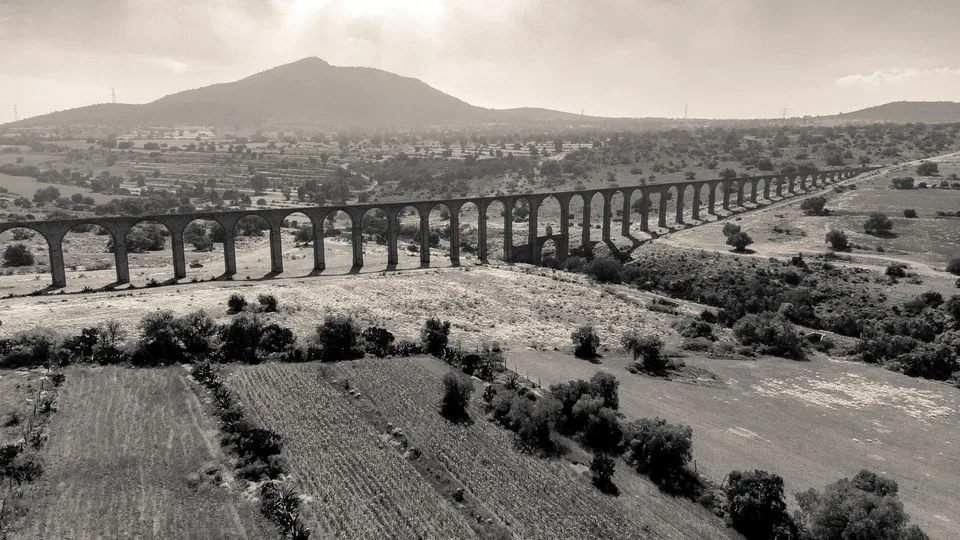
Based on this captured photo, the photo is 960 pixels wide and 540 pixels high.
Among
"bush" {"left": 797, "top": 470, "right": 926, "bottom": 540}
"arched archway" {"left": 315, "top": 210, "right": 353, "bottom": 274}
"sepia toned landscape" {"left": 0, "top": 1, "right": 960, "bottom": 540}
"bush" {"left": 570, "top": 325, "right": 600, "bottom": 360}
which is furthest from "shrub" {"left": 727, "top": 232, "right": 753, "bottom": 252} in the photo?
"bush" {"left": 797, "top": 470, "right": 926, "bottom": 540}

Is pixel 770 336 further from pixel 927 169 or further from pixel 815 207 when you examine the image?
pixel 927 169

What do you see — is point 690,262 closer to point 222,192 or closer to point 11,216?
point 11,216

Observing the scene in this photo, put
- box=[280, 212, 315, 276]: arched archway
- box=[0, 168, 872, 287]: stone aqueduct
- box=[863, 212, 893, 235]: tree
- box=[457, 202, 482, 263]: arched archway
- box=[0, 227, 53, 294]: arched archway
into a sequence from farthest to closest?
box=[863, 212, 893, 235]: tree, box=[457, 202, 482, 263]: arched archway, box=[280, 212, 315, 276]: arched archway, box=[0, 227, 53, 294]: arched archway, box=[0, 168, 872, 287]: stone aqueduct

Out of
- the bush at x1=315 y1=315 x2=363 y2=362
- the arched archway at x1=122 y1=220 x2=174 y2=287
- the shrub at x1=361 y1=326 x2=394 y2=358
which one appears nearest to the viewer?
the bush at x1=315 y1=315 x2=363 y2=362

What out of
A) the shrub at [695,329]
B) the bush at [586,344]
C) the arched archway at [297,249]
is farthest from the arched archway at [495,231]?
the bush at [586,344]

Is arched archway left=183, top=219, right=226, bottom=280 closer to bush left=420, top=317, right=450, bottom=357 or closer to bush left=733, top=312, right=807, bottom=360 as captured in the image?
bush left=420, top=317, right=450, bottom=357

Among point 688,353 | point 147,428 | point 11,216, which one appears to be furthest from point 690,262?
point 11,216

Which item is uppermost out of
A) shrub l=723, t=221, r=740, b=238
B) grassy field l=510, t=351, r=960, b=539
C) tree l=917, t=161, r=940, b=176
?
tree l=917, t=161, r=940, b=176

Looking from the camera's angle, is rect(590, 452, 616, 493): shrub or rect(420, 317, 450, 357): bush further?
rect(420, 317, 450, 357): bush
